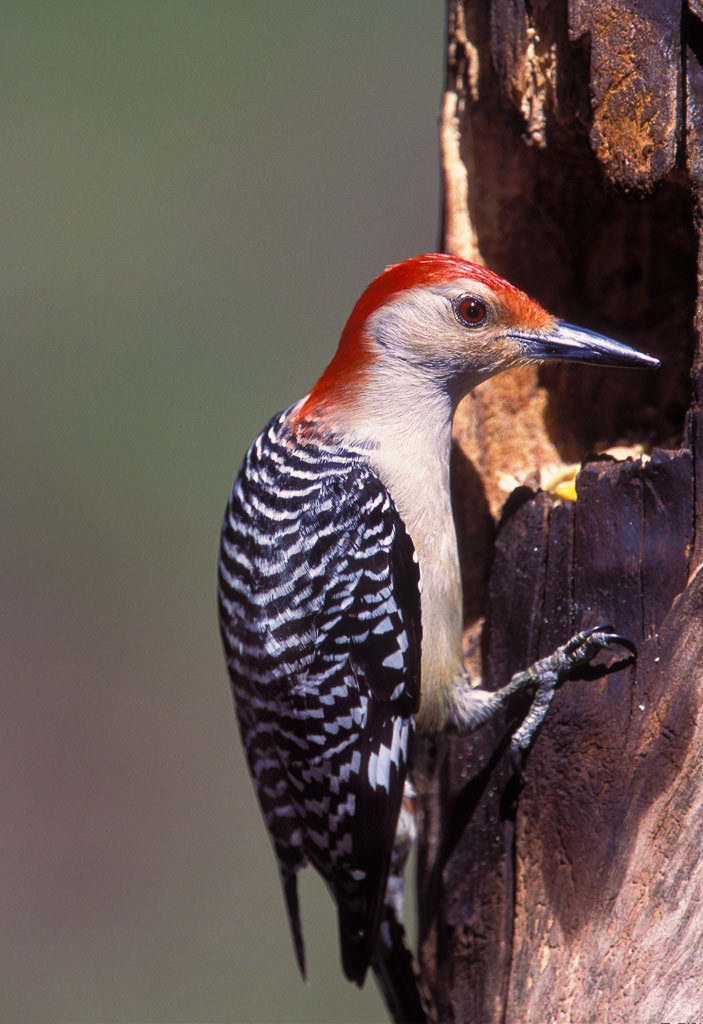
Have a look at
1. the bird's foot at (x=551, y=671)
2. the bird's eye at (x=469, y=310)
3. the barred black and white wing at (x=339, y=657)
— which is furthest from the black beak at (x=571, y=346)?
the bird's foot at (x=551, y=671)

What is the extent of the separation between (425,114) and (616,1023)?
7.72 meters

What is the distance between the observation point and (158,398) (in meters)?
7.59

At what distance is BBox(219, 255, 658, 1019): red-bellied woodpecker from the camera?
112 inches

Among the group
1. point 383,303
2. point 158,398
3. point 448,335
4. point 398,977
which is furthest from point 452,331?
point 158,398

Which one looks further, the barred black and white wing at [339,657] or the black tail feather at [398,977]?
the black tail feather at [398,977]

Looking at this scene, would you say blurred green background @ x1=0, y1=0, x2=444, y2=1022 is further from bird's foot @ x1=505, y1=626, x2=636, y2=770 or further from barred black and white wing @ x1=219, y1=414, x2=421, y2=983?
bird's foot @ x1=505, y1=626, x2=636, y2=770

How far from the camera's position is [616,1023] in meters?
2.57

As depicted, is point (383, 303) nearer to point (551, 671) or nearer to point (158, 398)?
point (551, 671)

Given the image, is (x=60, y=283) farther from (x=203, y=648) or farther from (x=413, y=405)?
(x=413, y=405)

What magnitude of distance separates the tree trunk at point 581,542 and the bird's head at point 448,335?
35 centimetres

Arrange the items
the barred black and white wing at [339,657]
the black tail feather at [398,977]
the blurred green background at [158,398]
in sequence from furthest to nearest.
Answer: the blurred green background at [158,398]
the black tail feather at [398,977]
the barred black and white wing at [339,657]

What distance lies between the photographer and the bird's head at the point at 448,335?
2.89 meters

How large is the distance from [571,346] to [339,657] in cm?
115

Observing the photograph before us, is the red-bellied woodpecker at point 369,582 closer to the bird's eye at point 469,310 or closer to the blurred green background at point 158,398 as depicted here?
the bird's eye at point 469,310
